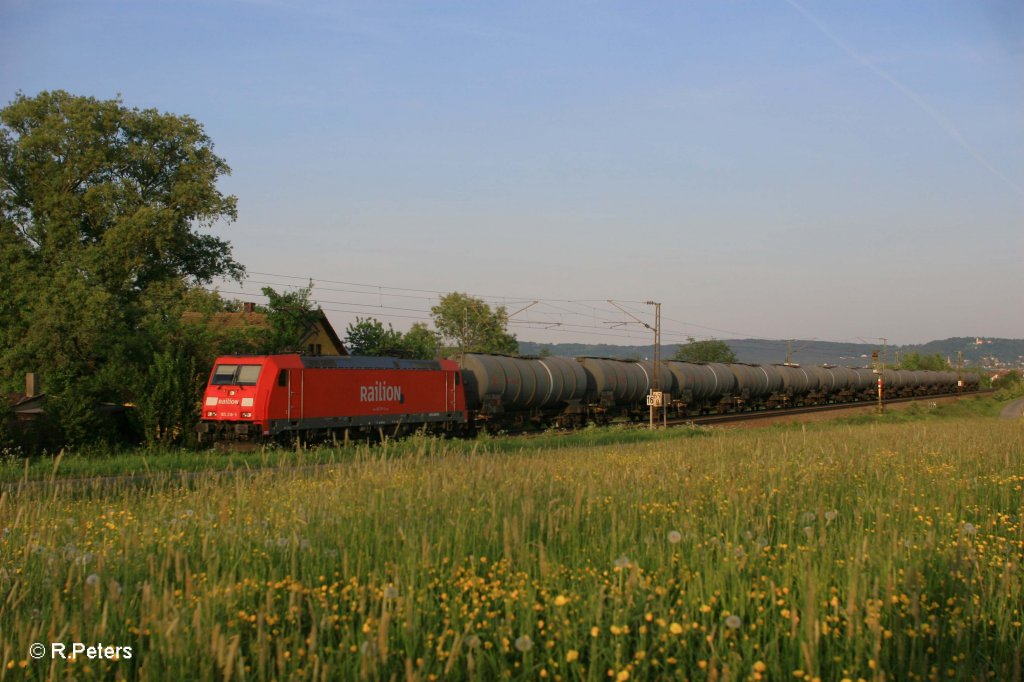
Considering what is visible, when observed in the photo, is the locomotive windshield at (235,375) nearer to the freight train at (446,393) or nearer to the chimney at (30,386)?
the freight train at (446,393)

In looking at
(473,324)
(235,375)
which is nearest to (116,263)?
(235,375)

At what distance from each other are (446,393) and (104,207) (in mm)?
23368

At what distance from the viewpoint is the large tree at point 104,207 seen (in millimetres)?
39844

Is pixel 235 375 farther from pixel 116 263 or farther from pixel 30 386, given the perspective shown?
pixel 116 263

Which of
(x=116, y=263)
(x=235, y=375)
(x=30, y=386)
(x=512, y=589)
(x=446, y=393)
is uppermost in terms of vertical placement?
(x=116, y=263)

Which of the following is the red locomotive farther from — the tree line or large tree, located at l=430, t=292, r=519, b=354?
large tree, located at l=430, t=292, r=519, b=354

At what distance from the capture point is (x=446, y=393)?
108 feet

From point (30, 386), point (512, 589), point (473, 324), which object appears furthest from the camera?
point (473, 324)

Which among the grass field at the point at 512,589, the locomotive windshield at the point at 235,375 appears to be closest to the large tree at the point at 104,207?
the locomotive windshield at the point at 235,375

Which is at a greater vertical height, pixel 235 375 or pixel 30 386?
pixel 235 375

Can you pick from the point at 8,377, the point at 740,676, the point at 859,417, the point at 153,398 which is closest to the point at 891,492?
the point at 740,676

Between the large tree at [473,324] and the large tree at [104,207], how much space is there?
50985mm

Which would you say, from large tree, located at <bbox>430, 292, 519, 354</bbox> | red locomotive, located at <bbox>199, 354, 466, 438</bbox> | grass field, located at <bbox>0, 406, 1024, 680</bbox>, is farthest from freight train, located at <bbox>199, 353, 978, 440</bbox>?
large tree, located at <bbox>430, 292, 519, 354</bbox>

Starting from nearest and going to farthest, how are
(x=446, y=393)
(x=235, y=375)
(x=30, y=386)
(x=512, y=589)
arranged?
(x=512, y=589)
(x=235, y=375)
(x=446, y=393)
(x=30, y=386)
